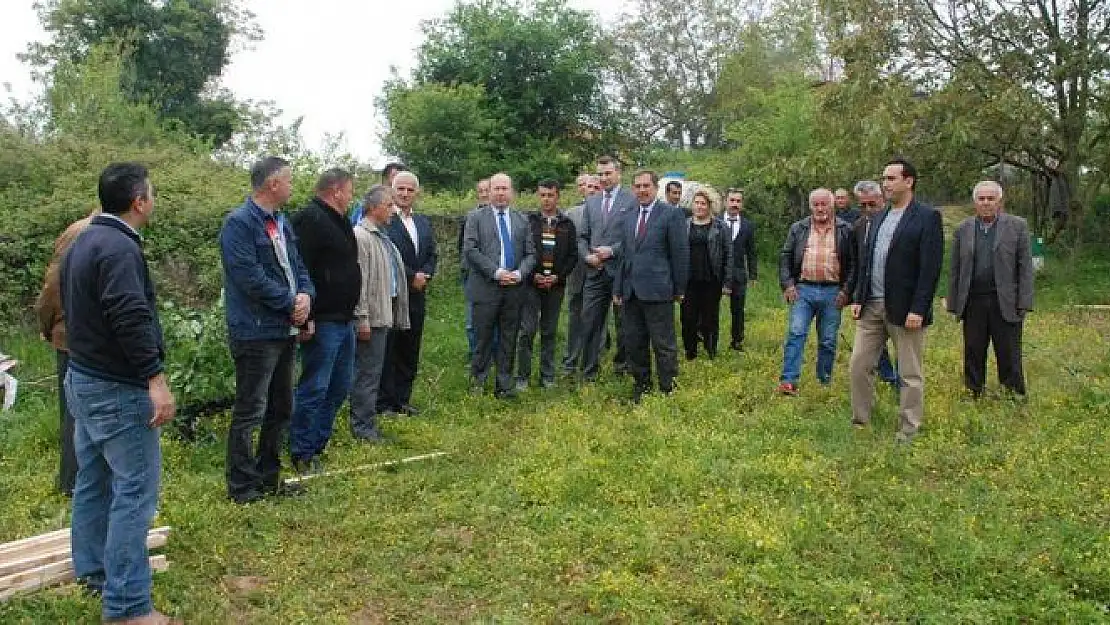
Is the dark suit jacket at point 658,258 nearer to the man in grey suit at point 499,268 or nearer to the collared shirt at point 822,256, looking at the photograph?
the man in grey suit at point 499,268

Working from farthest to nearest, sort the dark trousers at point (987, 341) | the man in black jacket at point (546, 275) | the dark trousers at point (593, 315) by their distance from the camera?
the dark trousers at point (593, 315)
the man in black jacket at point (546, 275)
the dark trousers at point (987, 341)

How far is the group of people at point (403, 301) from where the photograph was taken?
12.0 ft

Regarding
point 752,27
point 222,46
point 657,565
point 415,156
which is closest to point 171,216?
point 657,565

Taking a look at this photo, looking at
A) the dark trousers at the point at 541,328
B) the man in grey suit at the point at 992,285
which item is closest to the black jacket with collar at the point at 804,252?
the man in grey suit at the point at 992,285

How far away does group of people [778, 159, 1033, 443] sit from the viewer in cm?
605

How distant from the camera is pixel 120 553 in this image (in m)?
3.68

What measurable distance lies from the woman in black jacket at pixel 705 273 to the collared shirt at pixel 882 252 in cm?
289

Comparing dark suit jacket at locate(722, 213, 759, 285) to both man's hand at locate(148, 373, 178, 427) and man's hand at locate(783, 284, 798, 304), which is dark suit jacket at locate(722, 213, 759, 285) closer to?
man's hand at locate(783, 284, 798, 304)

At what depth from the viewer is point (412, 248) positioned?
7559 millimetres

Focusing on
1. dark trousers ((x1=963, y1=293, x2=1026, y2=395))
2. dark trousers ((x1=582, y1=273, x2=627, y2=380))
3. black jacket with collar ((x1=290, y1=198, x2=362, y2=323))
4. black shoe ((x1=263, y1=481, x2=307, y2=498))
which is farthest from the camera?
dark trousers ((x1=582, y1=273, x2=627, y2=380))

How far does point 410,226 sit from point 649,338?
230 centimetres

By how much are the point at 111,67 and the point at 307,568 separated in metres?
17.1

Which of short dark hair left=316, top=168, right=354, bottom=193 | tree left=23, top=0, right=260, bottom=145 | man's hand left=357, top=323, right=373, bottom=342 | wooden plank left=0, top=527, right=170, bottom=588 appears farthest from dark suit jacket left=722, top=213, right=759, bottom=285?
tree left=23, top=0, right=260, bottom=145

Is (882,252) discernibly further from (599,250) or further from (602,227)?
(602,227)
